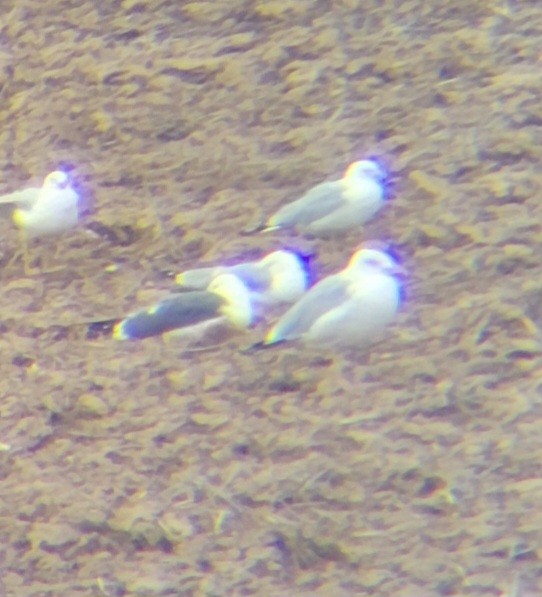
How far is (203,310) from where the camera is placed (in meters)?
0.96

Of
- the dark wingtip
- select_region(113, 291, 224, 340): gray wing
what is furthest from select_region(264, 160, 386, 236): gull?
the dark wingtip

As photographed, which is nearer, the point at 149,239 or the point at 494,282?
the point at 494,282

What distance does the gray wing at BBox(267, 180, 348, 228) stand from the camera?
953 millimetres

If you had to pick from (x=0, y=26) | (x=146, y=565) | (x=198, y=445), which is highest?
(x=0, y=26)

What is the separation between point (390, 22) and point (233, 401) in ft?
1.52

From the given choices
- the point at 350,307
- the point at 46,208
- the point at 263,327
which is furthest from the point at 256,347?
the point at 46,208

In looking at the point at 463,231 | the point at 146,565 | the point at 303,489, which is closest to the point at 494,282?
the point at 463,231

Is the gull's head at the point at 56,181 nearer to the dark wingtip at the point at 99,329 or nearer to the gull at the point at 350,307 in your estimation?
the dark wingtip at the point at 99,329

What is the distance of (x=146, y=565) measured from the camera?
0.99 meters

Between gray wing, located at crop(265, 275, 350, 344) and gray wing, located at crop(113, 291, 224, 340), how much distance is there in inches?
3.1

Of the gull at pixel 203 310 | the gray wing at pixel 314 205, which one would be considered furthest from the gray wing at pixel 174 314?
the gray wing at pixel 314 205

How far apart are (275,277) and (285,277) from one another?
0.5 inches

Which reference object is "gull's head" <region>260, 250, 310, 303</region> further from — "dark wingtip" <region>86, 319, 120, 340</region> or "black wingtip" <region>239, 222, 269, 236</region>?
"dark wingtip" <region>86, 319, 120, 340</region>

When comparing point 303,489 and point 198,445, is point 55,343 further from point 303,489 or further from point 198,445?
point 303,489
